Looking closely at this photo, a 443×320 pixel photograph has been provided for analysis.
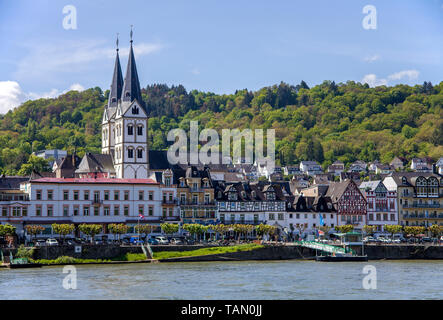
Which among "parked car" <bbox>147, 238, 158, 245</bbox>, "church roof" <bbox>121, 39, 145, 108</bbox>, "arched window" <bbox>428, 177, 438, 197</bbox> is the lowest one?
"parked car" <bbox>147, 238, 158, 245</bbox>

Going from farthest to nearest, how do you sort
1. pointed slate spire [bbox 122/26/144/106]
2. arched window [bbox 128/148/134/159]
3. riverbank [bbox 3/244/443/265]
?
pointed slate spire [bbox 122/26/144/106] → arched window [bbox 128/148/134/159] → riverbank [bbox 3/244/443/265]

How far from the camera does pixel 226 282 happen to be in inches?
2628

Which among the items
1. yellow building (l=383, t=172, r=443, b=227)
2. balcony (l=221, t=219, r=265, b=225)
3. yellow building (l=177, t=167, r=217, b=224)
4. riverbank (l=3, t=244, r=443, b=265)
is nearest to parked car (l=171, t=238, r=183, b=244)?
riverbank (l=3, t=244, r=443, b=265)

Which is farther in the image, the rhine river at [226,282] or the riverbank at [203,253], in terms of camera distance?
the riverbank at [203,253]

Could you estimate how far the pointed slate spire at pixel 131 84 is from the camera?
13275cm

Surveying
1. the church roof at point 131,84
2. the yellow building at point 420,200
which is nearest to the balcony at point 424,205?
the yellow building at point 420,200

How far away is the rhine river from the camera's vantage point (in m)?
58.6

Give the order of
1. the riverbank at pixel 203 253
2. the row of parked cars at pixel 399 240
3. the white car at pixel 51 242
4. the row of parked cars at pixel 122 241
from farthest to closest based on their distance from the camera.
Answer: the row of parked cars at pixel 399 240
the row of parked cars at pixel 122 241
the white car at pixel 51 242
the riverbank at pixel 203 253

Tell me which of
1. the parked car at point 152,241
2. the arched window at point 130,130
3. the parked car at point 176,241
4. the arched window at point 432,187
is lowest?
the parked car at point 176,241

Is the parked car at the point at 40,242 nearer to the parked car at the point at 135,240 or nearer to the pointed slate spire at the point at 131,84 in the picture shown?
the parked car at the point at 135,240

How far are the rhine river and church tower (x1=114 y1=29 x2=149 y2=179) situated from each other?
1689 inches

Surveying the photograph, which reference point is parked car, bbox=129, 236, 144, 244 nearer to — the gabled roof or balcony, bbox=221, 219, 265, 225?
balcony, bbox=221, 219, 265, 225

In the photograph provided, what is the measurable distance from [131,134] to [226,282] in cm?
6716

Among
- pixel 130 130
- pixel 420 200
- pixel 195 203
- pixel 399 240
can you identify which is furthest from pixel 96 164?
pixel 420 200
